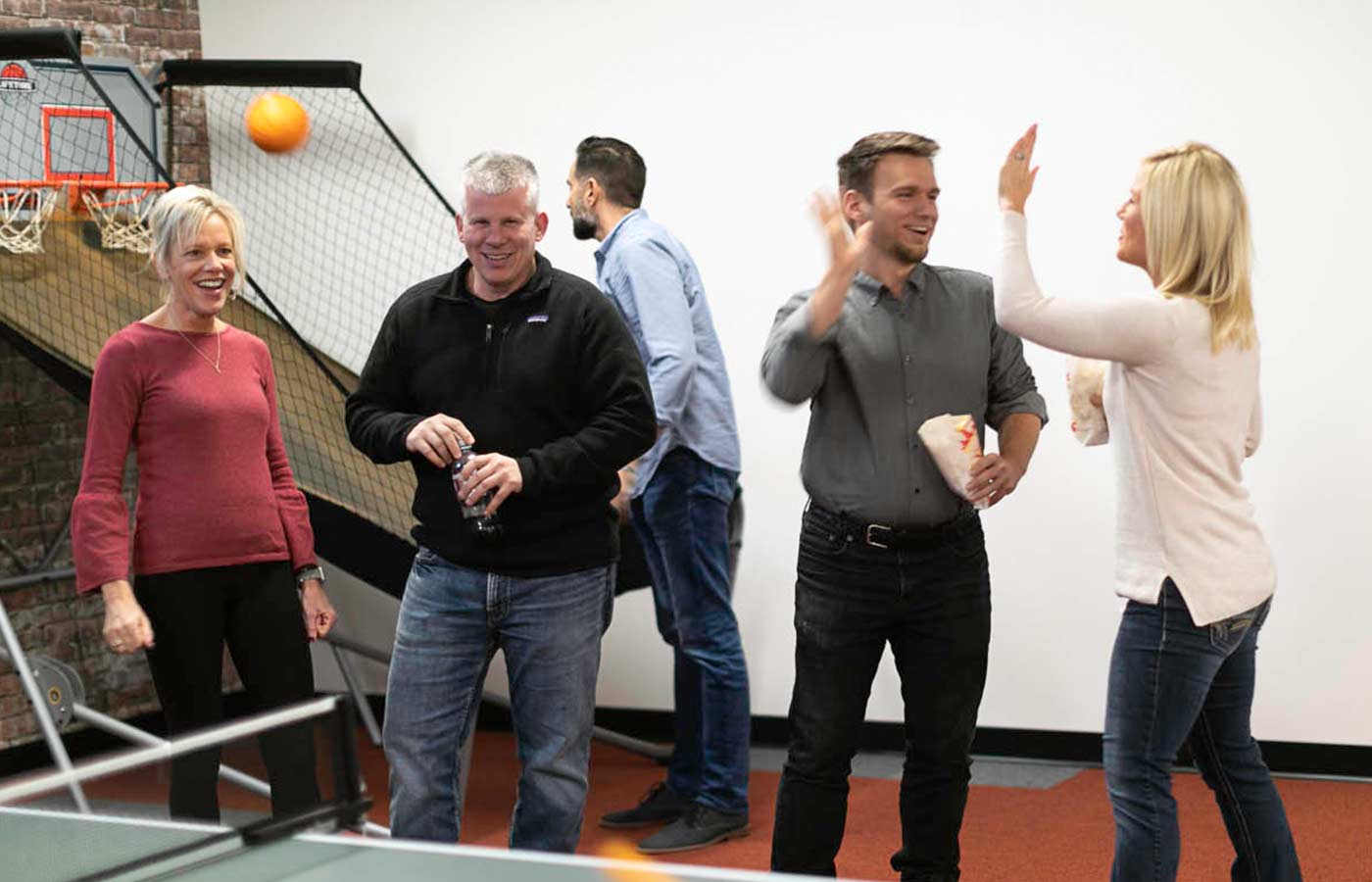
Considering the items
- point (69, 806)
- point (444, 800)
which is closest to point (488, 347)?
point (444, 800)

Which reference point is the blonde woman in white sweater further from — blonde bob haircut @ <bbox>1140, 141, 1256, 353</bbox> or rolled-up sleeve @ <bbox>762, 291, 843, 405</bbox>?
rolled-up sleeve @ <bbox>762, 291, 843, 405</bbox>

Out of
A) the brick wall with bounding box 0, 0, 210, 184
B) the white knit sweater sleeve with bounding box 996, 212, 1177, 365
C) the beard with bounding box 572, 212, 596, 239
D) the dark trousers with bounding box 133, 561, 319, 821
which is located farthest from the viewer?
the brick wall with bounding box 0, 0, 210, 184

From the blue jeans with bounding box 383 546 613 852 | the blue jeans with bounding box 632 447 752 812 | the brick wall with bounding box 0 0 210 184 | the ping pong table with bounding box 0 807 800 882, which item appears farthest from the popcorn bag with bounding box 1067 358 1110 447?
the brick wall with bounding box 0 0 210 184

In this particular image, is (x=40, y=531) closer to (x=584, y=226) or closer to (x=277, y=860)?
(x=584, y=226)

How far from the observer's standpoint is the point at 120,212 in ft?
17.0

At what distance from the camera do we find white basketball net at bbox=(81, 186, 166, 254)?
501 centimetres

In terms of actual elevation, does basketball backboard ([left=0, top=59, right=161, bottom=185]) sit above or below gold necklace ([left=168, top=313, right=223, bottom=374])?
above

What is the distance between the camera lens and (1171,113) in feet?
15.2

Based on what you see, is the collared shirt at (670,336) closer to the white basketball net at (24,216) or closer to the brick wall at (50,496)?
the white basketball net at (24,216)

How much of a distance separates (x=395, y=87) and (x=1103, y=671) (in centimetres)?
310

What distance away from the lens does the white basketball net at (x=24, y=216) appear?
15.4 feet

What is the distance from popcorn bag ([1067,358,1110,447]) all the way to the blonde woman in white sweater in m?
0.16

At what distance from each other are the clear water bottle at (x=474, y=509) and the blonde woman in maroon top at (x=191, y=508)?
640mm

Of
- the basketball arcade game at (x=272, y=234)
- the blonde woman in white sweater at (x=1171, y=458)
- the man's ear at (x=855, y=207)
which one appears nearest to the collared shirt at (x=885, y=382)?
the man's ear at (x=855, y=207)
